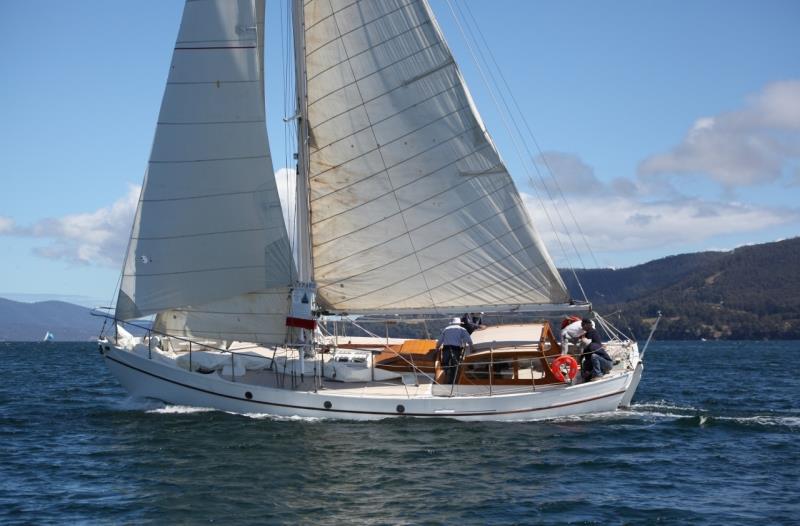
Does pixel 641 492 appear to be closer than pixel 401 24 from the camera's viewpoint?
Yes

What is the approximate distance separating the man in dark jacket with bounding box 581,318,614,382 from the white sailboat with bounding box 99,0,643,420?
16.0 inches

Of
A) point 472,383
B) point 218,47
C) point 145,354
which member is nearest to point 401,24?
point 218,47

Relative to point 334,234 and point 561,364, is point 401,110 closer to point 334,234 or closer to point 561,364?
point 334,234

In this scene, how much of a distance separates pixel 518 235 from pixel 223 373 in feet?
25.5

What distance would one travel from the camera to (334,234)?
72.1ft

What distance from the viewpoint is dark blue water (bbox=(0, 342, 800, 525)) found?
13.6 metres

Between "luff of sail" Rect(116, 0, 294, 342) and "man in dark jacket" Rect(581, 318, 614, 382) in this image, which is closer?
"luff of sail" Rect(116, 0, 294, 342)

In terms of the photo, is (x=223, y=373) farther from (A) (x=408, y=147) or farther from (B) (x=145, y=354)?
(A) (x=408, y=147)

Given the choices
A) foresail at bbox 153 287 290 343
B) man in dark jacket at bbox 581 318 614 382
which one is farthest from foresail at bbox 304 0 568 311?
man in dark jacket at bbox 581 318 614 382

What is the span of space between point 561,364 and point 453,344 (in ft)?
8.24

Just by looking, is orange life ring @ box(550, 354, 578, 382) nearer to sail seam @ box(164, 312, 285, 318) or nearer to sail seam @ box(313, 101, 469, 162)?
sail seam @ box(313, 101, 469, 162)

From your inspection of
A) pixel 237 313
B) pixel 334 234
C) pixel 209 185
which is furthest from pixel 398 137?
pixel 237 313

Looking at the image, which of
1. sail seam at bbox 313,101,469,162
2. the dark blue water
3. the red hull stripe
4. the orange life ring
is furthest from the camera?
sail seam at bbox 313,101,469,162

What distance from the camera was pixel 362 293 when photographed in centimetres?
2233
